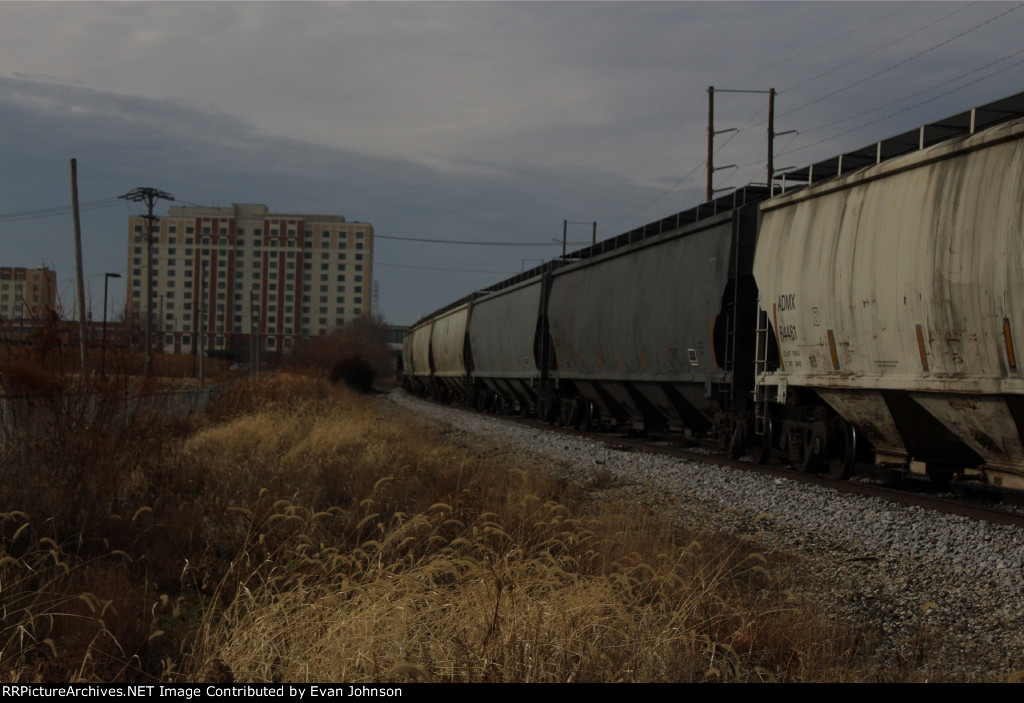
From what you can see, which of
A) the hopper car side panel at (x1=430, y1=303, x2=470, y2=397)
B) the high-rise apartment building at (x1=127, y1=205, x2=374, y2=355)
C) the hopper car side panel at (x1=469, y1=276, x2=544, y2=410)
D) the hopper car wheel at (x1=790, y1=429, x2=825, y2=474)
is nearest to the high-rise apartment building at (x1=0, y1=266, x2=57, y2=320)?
the hopper car wheel at (x1=790, y1=429, x2=825, y2=474)

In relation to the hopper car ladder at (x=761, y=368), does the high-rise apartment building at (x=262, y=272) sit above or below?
above

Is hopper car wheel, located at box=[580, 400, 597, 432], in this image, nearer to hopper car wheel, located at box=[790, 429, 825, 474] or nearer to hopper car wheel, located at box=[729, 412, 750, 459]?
hopper car wheel, located at box=[729, 412, 750, 459]

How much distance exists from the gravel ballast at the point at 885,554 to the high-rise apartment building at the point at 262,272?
10255cm

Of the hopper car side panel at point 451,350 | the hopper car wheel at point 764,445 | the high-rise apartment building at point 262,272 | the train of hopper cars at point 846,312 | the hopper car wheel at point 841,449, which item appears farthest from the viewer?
the high-rise apartment building at point 262,272

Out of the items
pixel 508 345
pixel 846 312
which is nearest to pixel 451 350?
pixel 508 345

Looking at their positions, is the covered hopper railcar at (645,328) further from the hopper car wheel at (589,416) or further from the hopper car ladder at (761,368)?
the hopper car ladder at (761,368)

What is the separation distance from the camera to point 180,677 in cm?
414

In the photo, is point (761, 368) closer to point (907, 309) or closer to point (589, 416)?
point (907, 309)

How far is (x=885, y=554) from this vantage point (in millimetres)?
7004

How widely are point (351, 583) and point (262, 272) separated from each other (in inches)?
4811

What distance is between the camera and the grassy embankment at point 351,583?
393 centimetres

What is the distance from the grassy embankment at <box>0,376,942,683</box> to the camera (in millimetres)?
3930

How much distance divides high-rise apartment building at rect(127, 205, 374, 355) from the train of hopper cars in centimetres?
9783
